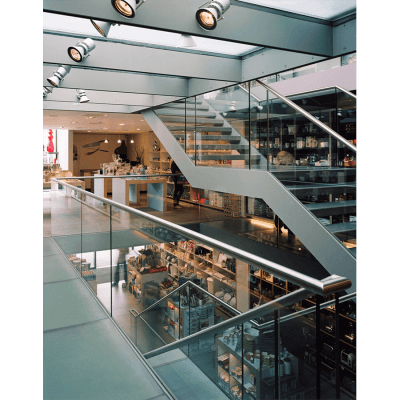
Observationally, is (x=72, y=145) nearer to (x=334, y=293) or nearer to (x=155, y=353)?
(x=155, y=353)

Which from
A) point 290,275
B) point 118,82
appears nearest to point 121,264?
point 290,275

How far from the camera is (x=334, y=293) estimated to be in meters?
1.01

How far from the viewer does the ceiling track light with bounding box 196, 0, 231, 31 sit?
2.62m

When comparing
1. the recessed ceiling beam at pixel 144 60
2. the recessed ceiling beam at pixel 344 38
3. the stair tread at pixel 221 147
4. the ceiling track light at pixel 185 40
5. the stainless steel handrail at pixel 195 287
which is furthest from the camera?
the stair tread at pixel 221 147

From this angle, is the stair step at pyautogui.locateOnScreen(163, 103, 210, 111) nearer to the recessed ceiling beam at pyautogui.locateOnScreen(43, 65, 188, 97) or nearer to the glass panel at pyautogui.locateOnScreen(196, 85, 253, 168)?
the glass panel at pyautogui.locateOnScreen(196, 85, 253, 168)

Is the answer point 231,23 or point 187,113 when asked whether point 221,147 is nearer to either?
point 187,113

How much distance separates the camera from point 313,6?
3.21 meters

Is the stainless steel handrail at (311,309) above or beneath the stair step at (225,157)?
beneath

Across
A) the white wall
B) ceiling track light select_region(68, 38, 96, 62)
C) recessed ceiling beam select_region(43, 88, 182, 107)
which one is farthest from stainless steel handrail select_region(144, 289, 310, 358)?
the white wall

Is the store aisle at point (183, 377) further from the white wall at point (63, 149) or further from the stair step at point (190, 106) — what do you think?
the white wall at point (63, 149)

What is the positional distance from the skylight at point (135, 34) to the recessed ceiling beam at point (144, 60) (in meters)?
0.10

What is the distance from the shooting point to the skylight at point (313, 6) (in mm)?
3137

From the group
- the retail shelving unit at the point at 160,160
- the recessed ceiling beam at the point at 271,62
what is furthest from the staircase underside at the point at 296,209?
the retail shelving unit at the point at 160,160
